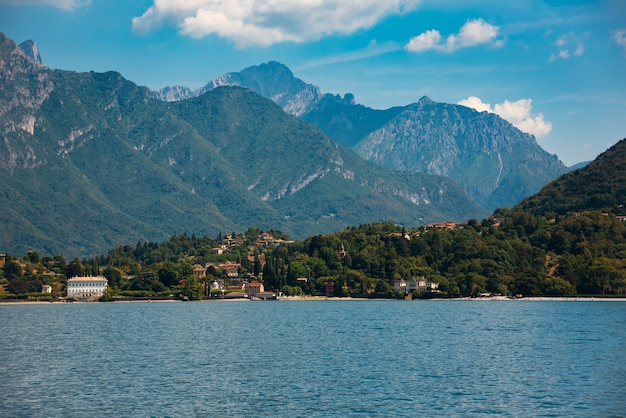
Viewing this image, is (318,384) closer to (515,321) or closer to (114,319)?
(515,321)

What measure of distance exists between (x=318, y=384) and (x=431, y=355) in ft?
70.3

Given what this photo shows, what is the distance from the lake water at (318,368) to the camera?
6253cm

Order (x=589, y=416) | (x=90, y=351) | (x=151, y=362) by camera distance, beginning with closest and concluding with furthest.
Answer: (x=589, y=416) < (x=151, y=362) < (x=90, y=351)

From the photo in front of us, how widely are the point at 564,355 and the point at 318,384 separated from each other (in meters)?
29.5

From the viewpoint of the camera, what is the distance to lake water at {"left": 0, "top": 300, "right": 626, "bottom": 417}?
6253 cm

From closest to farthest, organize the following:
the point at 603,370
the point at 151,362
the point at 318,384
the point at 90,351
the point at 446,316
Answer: the point at 318,384 → the point at 603,370 → the point at 151,362 → the point at 90,351 → the point at 446,316

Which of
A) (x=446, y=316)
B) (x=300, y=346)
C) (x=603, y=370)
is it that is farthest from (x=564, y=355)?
(x=446, y=316)

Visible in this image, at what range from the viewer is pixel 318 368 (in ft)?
265

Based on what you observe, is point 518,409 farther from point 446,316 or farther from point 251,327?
point 446,316

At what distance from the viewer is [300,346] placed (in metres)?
99.8

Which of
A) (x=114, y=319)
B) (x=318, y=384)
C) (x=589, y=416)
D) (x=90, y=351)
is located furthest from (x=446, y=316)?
(x=589, y=416)

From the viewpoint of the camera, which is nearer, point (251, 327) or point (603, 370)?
point (603, 370)

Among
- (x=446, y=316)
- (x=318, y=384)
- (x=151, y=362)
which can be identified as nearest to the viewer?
(x=318, y=384)

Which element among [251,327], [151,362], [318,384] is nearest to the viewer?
[318,384]
